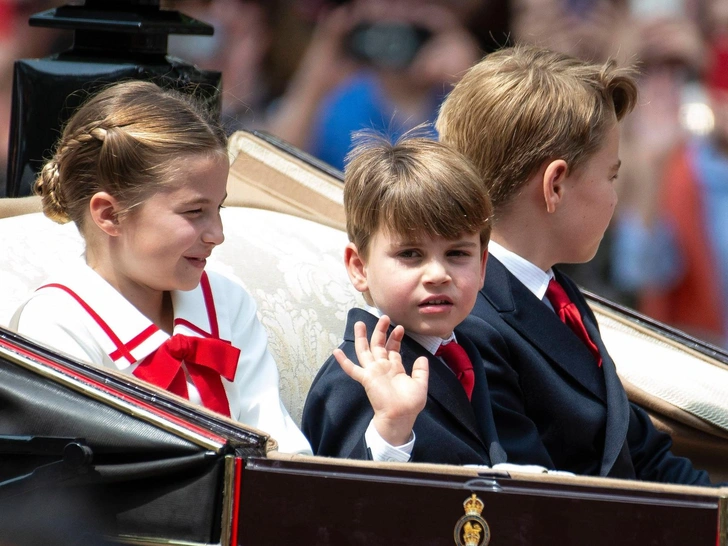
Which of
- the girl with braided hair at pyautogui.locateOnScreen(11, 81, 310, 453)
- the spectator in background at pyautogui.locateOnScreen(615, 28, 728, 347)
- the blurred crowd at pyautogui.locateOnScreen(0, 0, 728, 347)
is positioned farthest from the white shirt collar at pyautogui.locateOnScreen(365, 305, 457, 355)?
the spectator in background at pyautogui.locateOnScreen(615, 28, 728, 347)

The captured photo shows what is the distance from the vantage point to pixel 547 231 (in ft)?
6.22

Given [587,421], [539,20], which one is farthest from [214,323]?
[539,20]

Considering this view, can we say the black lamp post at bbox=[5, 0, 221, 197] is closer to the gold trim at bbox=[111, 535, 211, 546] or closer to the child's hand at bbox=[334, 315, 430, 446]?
the child's hand at bbox=[334, 315, 430, 446]

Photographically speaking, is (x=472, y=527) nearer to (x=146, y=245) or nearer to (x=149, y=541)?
(x=149, y=541)

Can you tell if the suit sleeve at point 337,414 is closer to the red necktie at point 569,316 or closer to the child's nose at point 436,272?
the child's nose at point 436,272

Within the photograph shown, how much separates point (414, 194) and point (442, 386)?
0.28 metres

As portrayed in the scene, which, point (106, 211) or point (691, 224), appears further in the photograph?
point (691, 224)

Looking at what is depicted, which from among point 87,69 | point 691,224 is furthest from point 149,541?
point 691,224

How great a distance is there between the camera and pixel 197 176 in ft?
→ 5.31

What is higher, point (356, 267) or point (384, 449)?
point (356, 267)

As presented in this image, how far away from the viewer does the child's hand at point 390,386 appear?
1.45 m

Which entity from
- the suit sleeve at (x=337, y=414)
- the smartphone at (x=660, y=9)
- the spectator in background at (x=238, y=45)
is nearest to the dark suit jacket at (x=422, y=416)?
the suit sleeve at (x=337, y=414)

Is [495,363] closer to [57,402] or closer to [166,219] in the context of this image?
[166,219]

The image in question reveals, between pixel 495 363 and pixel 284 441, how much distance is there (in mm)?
368
